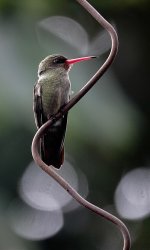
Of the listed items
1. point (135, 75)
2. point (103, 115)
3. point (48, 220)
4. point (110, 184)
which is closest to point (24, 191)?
point (48, 220)

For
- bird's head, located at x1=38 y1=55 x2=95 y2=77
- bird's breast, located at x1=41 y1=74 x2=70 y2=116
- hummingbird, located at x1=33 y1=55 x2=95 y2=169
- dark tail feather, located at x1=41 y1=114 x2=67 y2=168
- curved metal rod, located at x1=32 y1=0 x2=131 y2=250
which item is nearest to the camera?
curved metal rod, located at x1=32 y1=0 x2=131 y2=250

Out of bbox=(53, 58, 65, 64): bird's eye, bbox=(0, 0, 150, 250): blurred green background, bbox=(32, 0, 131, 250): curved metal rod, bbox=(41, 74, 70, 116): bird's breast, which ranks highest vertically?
bbox=(32, 0, 131, 250): curved metal rod

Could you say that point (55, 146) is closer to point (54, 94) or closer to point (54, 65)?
point (54, 94)

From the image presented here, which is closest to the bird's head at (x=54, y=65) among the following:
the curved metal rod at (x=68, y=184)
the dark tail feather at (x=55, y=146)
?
the dark tail feather at (x=55, y=146)

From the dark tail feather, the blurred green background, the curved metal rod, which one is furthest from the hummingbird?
the curved metal rod

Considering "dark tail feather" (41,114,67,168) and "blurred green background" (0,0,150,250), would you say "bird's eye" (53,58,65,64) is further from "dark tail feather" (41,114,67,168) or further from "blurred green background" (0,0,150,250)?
"blurred green background" (0,0,150,250)

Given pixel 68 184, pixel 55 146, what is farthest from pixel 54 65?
pixel 68 184

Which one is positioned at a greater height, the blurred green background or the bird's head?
the bird's head

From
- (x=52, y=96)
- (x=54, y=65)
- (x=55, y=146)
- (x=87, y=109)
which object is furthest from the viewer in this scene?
(x=87, y=109)
